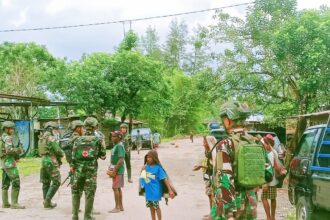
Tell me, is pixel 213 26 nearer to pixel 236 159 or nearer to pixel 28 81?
pixel 236 159

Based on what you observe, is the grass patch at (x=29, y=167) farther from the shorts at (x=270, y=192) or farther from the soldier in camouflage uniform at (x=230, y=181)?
the soldier in camouflage uniform at (x=230, y=181)

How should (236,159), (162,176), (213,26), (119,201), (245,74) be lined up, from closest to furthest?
(236,159), (162,176), (119,201), (245,74), (213,26)

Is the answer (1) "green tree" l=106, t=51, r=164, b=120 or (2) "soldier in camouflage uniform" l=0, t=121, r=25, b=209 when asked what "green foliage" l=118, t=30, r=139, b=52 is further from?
(2) "soldier in camouflage uniform" l=0, t=121, r=25, b=209

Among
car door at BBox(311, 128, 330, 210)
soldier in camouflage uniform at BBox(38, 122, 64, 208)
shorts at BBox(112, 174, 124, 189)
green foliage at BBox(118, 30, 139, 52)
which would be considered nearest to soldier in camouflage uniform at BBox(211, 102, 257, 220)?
car door at BBox(311, 128, 330, 210)

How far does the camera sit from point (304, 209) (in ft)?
22.7

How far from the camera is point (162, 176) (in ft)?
25.5

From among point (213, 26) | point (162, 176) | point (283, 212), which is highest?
point (213, 26)

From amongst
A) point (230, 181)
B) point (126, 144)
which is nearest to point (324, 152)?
point (230, 181)

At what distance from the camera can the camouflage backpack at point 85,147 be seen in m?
8.34

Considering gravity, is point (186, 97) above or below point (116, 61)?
below

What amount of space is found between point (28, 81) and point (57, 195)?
25.8m

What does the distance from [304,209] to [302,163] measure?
66 centimetres

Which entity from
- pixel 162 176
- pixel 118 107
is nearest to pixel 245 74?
pixel 162 176

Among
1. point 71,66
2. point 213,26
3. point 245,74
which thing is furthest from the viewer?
point 71,66
